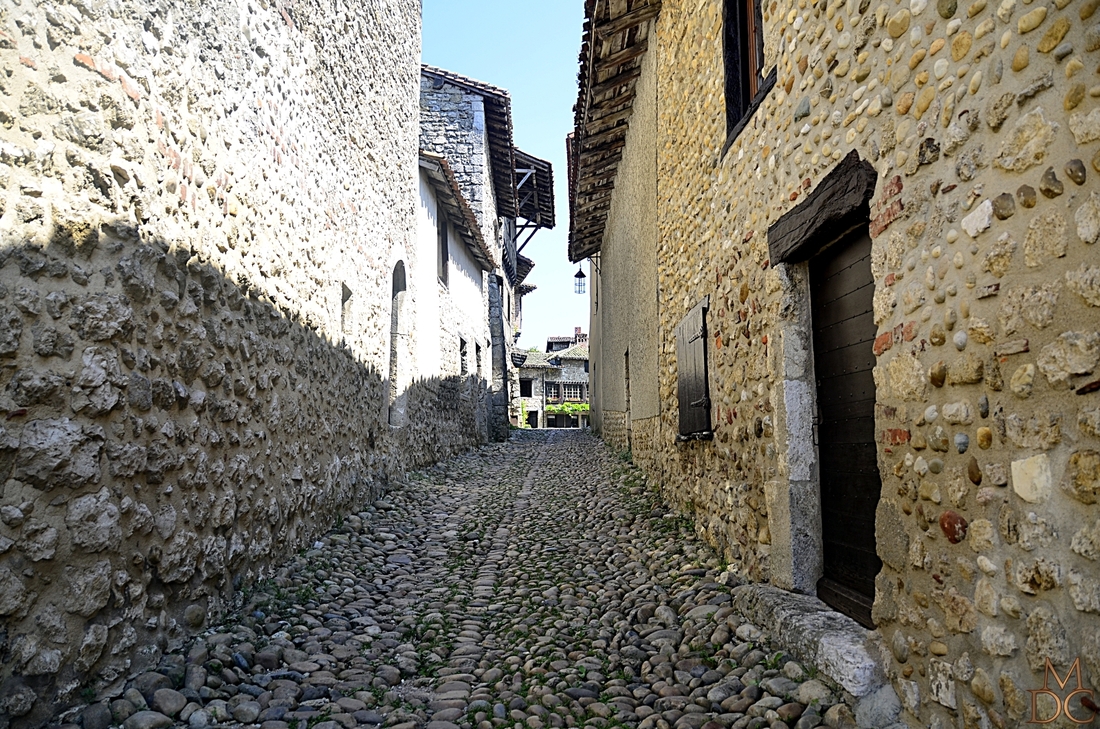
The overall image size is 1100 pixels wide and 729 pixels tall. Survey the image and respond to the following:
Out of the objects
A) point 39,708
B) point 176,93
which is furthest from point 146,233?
point 39,708

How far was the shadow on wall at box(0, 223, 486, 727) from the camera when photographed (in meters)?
2.40

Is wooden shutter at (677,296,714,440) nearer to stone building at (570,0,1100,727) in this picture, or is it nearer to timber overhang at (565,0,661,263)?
stone building at (570,0,1100,727)

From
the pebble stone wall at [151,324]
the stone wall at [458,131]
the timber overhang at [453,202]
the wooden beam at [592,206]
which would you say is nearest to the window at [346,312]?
the pebble stone wall at [151,324]

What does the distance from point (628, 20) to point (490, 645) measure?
6.09 m

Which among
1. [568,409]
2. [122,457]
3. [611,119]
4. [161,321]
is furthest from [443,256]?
[568,409]

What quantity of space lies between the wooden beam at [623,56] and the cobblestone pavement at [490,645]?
504 cm

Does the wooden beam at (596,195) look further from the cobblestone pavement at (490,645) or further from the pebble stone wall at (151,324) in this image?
the cobblestone pavement at (490,645)

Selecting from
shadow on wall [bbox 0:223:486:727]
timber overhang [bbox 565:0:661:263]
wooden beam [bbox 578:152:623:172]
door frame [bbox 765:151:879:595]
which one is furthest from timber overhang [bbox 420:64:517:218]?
door frame [bbox 765:151:879:595]

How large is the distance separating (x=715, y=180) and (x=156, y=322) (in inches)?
145

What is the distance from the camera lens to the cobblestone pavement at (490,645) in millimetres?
2832

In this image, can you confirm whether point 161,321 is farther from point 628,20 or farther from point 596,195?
point 596,195

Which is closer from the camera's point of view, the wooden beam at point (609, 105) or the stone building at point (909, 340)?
the stone building at point (909, 340)

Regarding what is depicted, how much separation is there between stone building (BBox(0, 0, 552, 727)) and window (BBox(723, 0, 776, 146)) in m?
3.16

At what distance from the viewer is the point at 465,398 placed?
13672 mm
